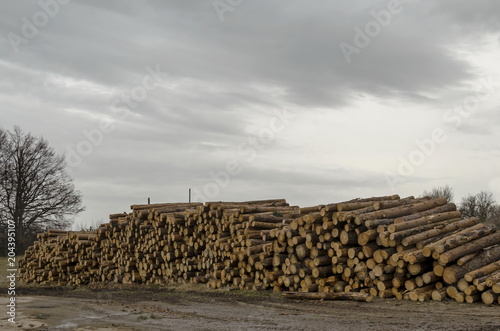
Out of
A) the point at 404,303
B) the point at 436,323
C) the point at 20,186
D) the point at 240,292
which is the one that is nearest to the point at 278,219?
the point at 240,292

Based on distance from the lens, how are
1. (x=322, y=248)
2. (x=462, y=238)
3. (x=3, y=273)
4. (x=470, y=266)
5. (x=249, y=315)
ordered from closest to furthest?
(x=249, y=315) < (x=470, y=266) < (x=462, y=238) < (x=322, y=248) < (x=3, y=273)

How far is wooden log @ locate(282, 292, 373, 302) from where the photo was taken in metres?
12.8

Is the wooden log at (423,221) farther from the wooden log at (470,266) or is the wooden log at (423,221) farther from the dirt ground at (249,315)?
the dirt ground at (249,315)

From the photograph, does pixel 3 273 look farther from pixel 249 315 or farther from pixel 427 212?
pixel 427 212

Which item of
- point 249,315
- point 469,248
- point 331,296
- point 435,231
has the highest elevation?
point 435,231

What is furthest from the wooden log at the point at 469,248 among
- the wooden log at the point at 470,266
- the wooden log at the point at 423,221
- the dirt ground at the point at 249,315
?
the wooden log at the point at 423,221

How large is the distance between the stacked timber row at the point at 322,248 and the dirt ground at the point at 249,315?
2.13 ft

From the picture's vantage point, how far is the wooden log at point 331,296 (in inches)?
504

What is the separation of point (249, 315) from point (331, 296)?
8.63 feet

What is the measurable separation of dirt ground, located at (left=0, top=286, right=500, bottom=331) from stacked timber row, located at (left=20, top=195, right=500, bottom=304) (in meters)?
0.65

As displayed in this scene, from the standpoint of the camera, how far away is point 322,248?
46.6ft

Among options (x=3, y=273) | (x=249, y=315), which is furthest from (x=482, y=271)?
(x=3, y=273)

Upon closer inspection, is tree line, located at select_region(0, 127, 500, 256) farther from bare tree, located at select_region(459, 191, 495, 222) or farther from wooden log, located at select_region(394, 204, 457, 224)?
wooden log, located at select_region(394, 204, 457, 224)

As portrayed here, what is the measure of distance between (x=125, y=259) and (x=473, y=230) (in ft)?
40.0
